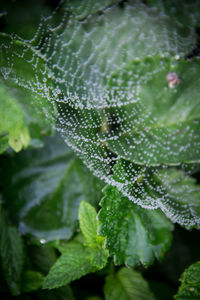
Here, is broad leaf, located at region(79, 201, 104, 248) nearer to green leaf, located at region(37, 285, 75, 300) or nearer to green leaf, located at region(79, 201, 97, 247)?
green leaf, located at region(79, 201, 97, 247)

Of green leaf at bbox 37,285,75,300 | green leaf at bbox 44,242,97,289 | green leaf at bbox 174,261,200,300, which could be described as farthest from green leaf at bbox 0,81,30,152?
green leaf at bbox 174,261,200,300

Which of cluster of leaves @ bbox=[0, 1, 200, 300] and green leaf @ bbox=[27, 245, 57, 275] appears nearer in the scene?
cluster of leaves @ bbox=[0, 1, 200, 300]

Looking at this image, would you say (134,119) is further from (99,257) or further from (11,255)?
(11,255)

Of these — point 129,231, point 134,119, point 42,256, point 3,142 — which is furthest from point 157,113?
point 42,256

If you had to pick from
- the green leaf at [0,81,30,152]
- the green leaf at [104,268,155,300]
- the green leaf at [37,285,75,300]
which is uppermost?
the green leaf at [0,81,30,152]

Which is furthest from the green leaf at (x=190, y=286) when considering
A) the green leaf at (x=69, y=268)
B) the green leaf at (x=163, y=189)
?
the green leaf at (x=69, y=268)

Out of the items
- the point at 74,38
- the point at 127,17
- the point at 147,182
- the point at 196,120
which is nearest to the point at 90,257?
the point at 147,182
